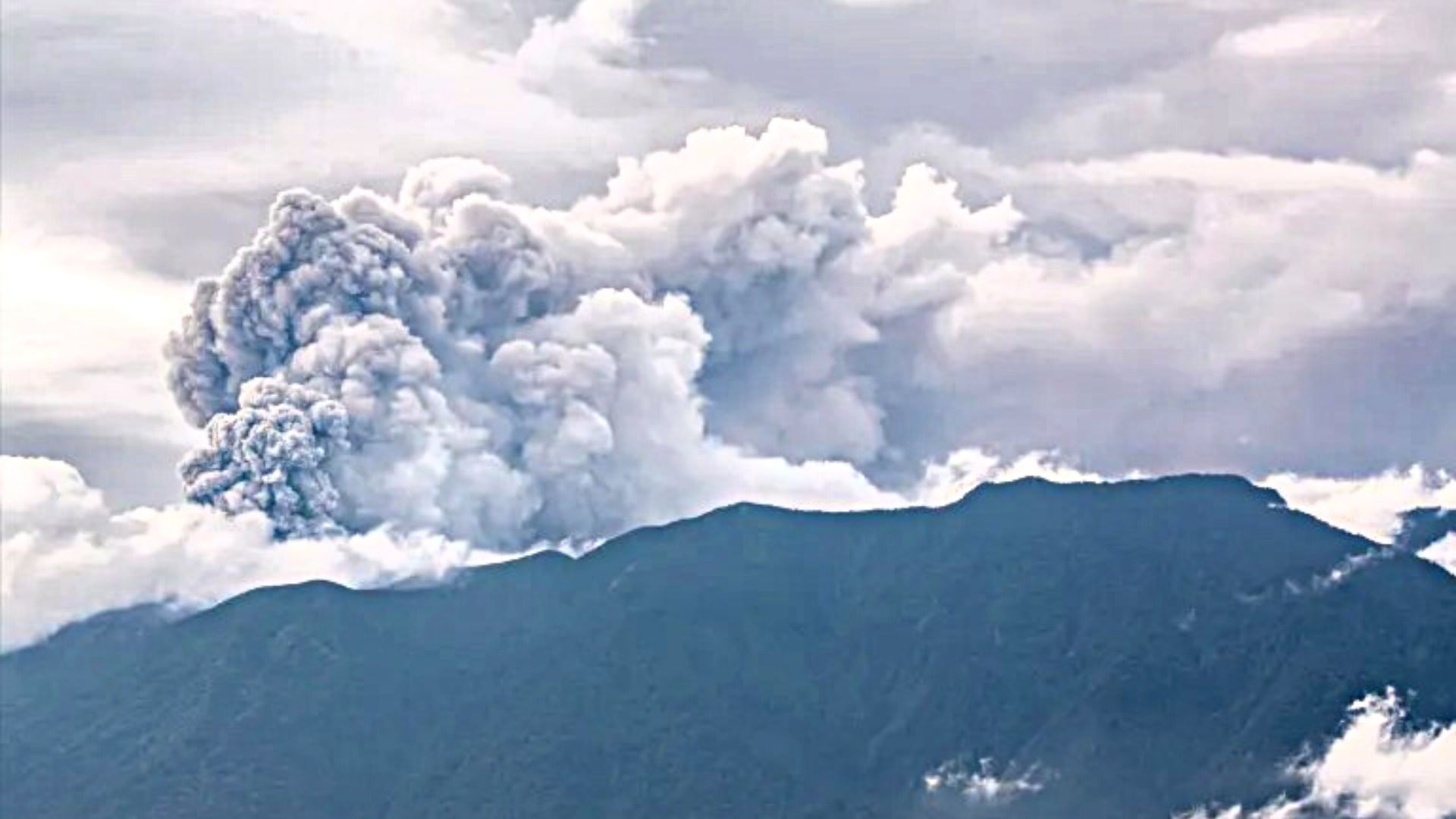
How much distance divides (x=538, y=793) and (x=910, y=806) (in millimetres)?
23894

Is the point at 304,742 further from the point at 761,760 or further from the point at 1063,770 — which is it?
the point at 1063,770

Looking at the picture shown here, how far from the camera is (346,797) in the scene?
190 metres

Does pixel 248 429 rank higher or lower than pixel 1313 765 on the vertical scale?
higher

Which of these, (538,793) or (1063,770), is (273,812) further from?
(1063,770)

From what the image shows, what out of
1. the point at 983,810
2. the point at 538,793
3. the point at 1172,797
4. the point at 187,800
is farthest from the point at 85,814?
the point at 1172,797

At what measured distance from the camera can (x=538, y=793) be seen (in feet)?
630

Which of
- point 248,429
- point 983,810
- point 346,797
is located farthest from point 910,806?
point 248,429

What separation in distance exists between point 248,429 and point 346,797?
34491mm

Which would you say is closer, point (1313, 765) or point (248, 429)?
point (248, 429)

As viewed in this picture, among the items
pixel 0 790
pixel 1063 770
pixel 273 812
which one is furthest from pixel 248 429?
pixel 1063 770

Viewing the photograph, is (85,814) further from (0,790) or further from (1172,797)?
(1172,797)

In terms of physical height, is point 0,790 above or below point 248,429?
below

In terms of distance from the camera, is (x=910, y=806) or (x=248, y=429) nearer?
(x=248, y=429)

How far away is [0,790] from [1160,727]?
253 feet
